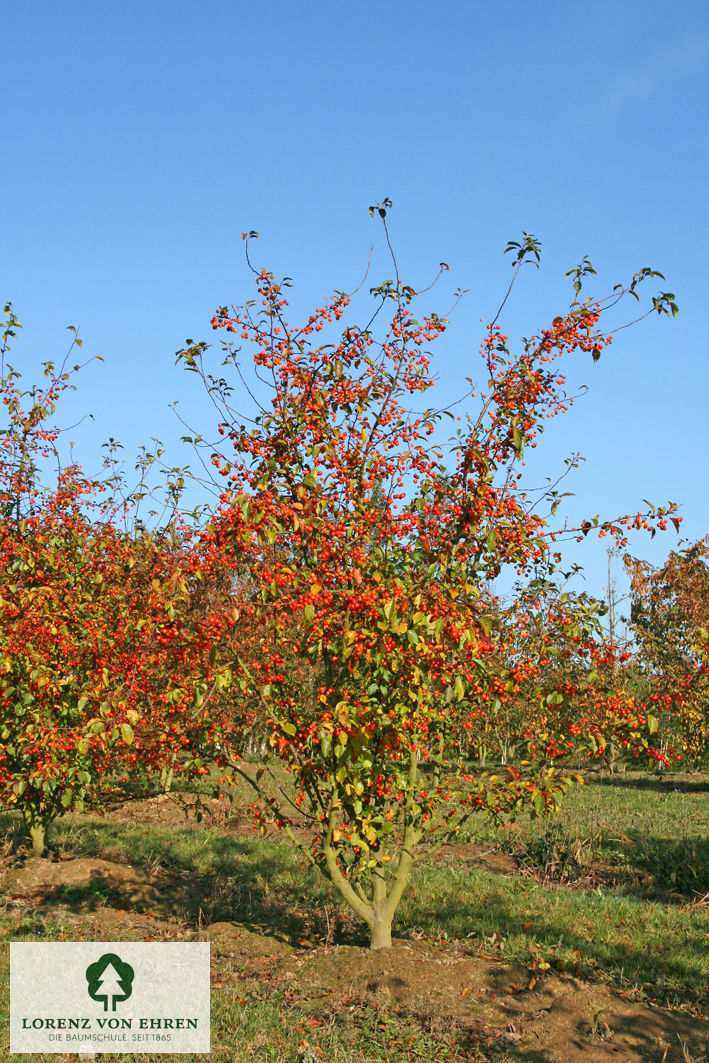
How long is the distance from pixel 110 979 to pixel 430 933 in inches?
111

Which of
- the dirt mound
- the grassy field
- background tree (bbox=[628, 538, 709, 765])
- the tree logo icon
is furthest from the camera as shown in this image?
background tree (bbox=[628, 538, 709, 765])

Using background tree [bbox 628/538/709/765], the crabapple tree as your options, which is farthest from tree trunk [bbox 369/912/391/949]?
background tree [bbox 628/538/709/765]

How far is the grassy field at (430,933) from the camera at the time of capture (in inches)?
198

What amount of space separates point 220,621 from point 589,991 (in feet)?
11.9

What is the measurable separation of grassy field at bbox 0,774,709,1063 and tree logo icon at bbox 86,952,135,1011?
1.98ft

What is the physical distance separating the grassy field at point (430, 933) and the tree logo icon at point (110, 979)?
60cm

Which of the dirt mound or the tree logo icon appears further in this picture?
the tree logo icon

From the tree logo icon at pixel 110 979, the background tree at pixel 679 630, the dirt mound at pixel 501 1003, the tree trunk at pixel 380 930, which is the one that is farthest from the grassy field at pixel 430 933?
the background tree at pixel 679 630

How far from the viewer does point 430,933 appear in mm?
7113

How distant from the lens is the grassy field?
5031 millimetres

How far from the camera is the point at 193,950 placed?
251 inches

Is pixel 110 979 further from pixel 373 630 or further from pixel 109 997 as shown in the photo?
pixel 373 630

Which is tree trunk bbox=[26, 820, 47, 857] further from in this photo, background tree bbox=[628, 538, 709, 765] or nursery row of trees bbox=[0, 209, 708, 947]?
background tree bbox=[628, 538, 709, 765]

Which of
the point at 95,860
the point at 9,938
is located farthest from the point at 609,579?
the point at 9,938
